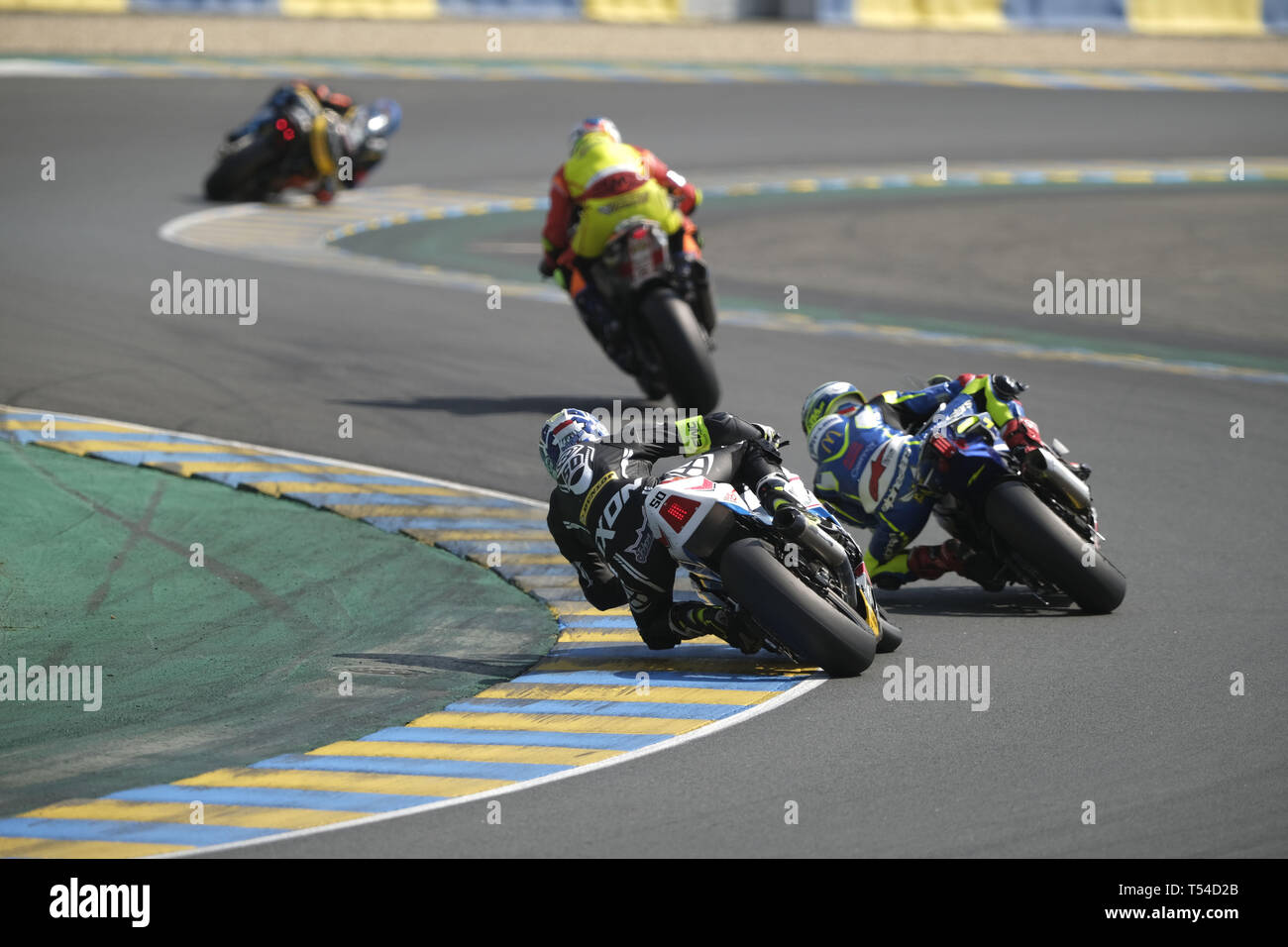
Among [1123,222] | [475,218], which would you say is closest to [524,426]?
[475,218]

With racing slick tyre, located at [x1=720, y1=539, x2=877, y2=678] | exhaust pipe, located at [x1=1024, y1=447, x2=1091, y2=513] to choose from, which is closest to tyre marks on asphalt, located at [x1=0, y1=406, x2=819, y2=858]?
racing slick tyre, located at [x1=720, y1=539, x2=877, y2=678]

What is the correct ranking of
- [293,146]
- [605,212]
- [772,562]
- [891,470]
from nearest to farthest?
1. [772,562]
2. [891,470]
3. [605,212]
4. [293,146]

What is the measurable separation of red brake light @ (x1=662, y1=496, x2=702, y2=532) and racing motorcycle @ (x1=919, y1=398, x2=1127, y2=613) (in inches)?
64.8

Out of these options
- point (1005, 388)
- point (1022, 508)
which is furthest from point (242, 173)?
point (1022, 508)

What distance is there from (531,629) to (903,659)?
1.96 metres

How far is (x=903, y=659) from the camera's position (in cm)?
829

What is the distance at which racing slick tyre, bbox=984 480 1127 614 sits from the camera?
28.1 ft

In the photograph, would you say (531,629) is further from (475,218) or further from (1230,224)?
(1230,224)

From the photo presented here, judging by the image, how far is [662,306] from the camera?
1234 cm

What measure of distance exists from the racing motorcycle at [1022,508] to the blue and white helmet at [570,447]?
1.73m

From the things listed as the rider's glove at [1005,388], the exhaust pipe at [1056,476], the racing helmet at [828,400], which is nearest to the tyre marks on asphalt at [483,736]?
the racing helmet at [828,400]

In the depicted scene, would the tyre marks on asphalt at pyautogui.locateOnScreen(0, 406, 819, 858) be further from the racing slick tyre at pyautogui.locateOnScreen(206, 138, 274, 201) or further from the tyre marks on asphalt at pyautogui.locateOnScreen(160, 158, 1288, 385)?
the racing slick tyre at pyautogui.locateOnScreen(206, 138, 274, 201)

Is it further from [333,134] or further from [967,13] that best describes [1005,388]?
[967,13]

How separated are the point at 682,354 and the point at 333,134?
10312 mm
